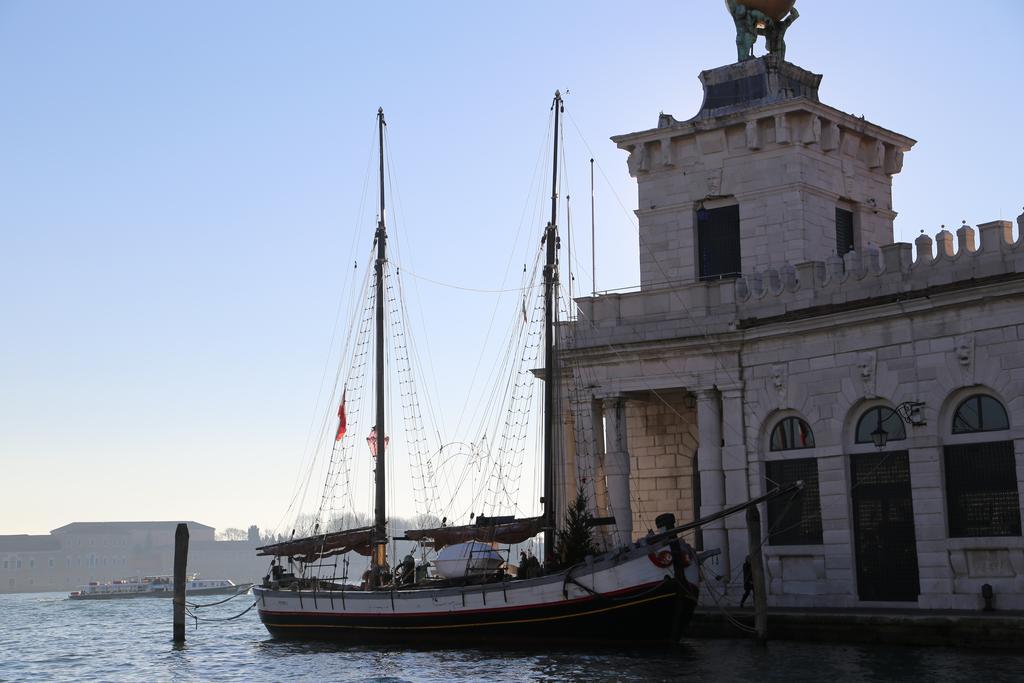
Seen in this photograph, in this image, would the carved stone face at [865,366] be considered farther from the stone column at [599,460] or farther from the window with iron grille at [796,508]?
the stone column at [599,460]

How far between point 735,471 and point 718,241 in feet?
25.8

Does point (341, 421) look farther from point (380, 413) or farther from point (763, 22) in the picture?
point (763, 22)

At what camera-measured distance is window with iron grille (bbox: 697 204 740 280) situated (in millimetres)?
40906

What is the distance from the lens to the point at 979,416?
105 ft

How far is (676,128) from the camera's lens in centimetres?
4159

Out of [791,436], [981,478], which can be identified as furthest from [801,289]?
[981,478]

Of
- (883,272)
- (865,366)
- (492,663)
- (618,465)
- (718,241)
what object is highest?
(718,241)

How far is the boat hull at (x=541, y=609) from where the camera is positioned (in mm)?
32875

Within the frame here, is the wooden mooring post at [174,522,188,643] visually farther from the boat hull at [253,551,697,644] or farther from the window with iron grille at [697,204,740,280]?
the window with iron grille at [697,204,740,280]

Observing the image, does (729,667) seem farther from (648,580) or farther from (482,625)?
(482,625)

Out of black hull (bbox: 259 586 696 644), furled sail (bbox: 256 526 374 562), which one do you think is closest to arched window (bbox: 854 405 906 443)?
black hull (bbox: 259 586 696 644)

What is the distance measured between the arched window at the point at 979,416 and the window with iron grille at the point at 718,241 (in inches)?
388

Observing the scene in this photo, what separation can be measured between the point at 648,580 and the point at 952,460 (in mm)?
8171

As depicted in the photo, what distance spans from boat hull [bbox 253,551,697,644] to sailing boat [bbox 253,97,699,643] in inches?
1.0
